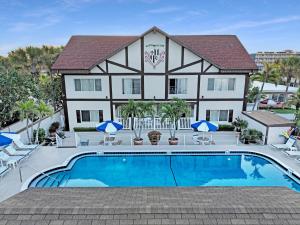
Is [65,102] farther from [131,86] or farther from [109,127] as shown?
[109,127]

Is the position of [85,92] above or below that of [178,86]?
below

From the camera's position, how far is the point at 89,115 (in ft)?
73.3

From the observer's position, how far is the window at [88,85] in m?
21.4

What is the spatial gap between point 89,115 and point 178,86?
9.63m

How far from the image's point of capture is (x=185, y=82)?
21.6 metres

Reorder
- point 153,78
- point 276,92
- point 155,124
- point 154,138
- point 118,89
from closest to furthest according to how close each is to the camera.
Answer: point 154,138 → point 153,78 → point 118,89 → point 155,124 → point 276,92

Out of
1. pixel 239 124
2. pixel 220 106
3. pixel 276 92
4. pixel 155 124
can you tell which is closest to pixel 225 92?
pixel 220 106

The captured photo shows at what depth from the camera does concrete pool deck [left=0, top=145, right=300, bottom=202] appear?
1246 cm

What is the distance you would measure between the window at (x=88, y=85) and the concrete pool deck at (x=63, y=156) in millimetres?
6587

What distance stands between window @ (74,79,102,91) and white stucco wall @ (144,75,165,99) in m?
4.71

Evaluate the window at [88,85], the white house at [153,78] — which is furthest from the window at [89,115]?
the window at [88,85]

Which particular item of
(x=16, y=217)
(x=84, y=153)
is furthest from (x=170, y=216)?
(x=84, y=153)

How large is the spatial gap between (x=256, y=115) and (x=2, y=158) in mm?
20780

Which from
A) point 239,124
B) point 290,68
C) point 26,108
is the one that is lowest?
point 239,124
